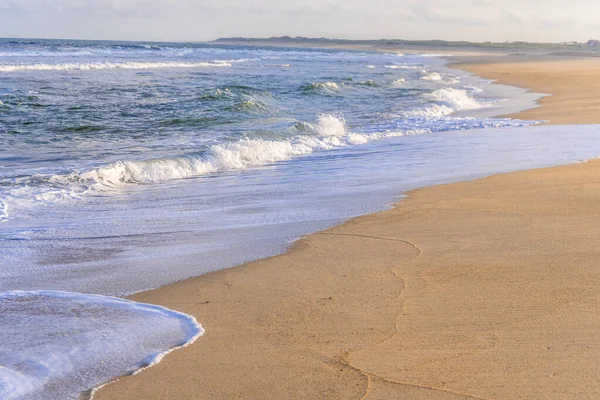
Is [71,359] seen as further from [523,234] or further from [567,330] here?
[523,234]

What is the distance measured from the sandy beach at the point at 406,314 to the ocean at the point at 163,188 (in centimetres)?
27

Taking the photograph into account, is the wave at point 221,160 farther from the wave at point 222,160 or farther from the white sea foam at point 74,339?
the white sea foam at point 74,339

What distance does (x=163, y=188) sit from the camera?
25.8ft

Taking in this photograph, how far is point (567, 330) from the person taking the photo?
3.50m

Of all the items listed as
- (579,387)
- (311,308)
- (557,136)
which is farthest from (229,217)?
(557,136)

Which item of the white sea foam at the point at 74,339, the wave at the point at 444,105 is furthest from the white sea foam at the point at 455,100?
the white sea foam at the point at 74,339

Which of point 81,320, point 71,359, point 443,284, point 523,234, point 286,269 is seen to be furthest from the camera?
point 523,234

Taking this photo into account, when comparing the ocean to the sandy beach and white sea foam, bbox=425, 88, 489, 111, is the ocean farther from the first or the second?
white sea foam, bbox=425, 88, 489, 111

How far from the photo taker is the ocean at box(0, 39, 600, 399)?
3.60m

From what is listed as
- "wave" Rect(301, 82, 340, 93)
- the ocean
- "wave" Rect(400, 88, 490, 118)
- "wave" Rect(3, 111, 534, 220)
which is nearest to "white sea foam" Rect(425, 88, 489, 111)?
"wave" Rect(400, 88, 490, 118)


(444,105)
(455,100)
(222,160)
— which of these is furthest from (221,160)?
(455,100)

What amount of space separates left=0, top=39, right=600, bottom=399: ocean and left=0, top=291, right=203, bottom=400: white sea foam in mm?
10

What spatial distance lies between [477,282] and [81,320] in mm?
2313

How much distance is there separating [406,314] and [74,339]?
1.73 metres
